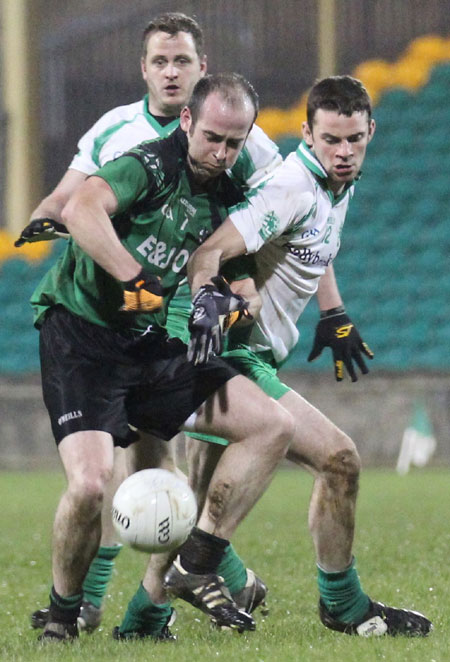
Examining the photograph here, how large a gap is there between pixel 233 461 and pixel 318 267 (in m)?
1.01

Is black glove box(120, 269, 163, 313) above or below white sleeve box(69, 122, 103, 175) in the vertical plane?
below

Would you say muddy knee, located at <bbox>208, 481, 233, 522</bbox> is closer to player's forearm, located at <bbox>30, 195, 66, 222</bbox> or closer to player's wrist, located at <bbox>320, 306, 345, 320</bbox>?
player's wrist, located at <bbox>320, 306, 345, 320</bbox>

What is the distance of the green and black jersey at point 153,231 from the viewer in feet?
15.5

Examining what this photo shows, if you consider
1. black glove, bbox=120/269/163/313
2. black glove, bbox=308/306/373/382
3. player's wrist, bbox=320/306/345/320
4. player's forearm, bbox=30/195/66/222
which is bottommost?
black glove, bbox=308/306/373/382

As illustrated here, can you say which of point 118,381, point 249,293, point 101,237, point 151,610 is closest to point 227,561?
point 151,610

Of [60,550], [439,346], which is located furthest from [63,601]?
[439,346]

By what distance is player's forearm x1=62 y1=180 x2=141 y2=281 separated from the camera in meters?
4.47

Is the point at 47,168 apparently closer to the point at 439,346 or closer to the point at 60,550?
the point at 439,346

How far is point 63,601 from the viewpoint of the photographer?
4.70 meters

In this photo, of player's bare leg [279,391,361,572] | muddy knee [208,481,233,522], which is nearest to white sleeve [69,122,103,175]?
player's bare leg [279,391,361,572]

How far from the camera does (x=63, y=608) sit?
185 inches

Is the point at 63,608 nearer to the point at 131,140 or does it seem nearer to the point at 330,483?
the point at 330,483

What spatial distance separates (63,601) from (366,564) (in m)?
2.65

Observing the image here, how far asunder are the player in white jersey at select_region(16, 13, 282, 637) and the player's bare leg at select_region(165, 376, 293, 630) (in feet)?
1.61
